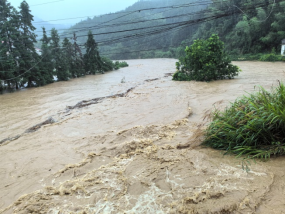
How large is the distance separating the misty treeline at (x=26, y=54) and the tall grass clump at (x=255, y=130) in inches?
614

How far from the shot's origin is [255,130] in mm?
3135

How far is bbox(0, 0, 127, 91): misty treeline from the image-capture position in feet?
49.3

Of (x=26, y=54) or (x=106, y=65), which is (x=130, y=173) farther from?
(x=106, y=65)

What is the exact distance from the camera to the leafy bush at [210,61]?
1242 cm

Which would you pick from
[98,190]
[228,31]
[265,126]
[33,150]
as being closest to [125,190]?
[98,190]

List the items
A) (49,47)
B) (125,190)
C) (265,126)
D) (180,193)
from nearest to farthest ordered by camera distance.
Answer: (180,193) → (125,190) → (265,126) → (49,47)

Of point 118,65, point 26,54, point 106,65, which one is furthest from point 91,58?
point 26,54

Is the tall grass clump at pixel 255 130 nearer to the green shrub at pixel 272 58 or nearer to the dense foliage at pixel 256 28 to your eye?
the green shrub at pixel 272 58

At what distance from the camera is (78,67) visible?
23609 mm

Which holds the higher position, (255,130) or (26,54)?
(26,54)

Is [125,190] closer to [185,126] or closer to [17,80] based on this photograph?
[185,126]

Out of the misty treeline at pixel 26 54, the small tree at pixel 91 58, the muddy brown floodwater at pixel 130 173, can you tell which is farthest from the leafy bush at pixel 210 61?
the small tree at pixel 91 58

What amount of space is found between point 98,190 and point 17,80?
1557 cm

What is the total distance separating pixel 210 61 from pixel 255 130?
10.2m
